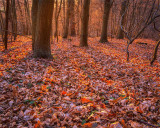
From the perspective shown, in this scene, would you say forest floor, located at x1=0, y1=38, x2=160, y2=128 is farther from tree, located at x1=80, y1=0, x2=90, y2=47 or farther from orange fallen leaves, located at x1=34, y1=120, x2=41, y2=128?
tree, located at x1=80, y1=0, x2=90, y2=47

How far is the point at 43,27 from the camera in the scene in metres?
6.55

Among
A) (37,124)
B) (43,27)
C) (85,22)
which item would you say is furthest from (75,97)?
(85,22)

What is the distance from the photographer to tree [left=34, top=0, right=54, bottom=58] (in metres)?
6.31

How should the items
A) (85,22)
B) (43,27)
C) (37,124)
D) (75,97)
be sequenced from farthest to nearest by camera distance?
(85,22) < (43,27) < (75,97) < (37,124)

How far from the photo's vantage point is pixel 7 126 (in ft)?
8.80

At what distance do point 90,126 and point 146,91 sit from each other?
2704mm

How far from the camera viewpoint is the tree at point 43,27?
631 centimetres

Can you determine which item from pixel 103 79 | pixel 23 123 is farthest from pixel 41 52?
pixel 23 123

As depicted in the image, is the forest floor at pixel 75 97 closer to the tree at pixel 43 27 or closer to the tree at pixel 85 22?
the tree at pixel 43 27

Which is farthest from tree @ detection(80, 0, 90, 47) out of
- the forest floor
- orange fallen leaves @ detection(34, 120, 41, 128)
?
orange fallen leaves @ detection(34, 120, 41, 128)

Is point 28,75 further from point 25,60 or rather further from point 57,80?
point 25,60

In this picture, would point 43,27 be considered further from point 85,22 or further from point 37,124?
point 85,22

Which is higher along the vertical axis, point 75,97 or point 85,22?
point 85,22

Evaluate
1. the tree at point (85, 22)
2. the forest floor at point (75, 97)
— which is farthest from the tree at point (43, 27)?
the tree at point (85, 22)
